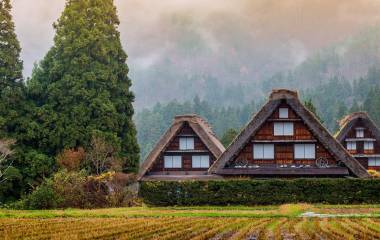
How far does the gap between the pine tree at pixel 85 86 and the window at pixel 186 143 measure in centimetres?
483

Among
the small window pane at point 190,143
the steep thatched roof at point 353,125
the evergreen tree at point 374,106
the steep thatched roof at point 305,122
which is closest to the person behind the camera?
the steep thatched roof at point 305,122

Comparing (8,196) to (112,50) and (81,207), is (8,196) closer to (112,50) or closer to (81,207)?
(81,207)

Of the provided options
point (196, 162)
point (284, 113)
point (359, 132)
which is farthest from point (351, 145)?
point (284, 113)

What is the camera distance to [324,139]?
40.1 metres

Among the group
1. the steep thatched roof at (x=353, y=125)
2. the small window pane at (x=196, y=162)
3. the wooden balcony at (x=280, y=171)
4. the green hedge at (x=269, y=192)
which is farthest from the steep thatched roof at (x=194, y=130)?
the steep thatched roof at (x=353, y=125)

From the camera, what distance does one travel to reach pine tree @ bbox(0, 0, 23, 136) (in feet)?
156

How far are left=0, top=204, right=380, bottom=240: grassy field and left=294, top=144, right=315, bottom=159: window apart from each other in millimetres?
9753

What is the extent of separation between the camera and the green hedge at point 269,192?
1428 inches

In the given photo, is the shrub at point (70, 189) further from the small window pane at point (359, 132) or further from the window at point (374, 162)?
the window at point (374, 162)

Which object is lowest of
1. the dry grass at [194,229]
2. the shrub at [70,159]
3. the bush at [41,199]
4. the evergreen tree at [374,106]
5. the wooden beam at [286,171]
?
the dry grass at [194,229]

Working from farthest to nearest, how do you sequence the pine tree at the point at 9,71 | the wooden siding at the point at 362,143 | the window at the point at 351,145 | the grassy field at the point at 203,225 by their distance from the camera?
the window at the point at 351,145 < the wooden siding at the point at 362,143 < the pine tree at the point at 9,71 < the grassy field at the point at 203,225

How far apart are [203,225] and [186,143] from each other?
26.8 metres

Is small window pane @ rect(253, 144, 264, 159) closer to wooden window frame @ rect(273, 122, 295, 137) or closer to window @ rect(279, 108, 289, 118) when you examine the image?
wooden window frame @ rect(273, 122, 295, 137)

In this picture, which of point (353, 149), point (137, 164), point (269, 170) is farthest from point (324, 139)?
point (353, 149)
